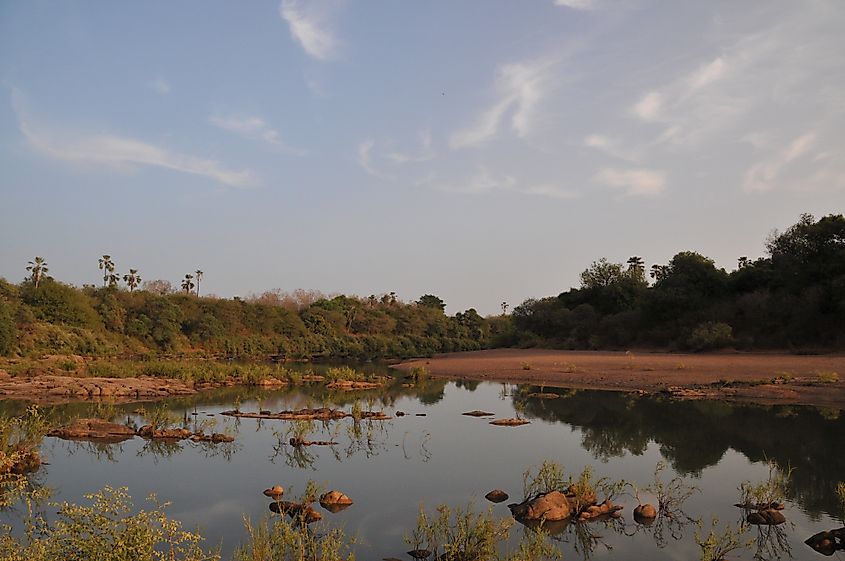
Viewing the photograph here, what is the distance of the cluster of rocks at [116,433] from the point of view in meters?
16.0

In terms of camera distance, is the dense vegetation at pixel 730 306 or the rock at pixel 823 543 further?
the dense vegetation at pixel 730 306

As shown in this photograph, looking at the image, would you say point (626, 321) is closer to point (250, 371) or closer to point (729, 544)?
point (250, 371)

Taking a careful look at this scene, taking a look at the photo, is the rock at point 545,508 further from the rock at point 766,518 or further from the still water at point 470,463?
the rock at point 766,518

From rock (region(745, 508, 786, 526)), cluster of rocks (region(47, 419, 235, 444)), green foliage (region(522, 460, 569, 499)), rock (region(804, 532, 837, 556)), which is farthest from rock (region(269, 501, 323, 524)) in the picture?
rock (region(804, 532, 837, 556))

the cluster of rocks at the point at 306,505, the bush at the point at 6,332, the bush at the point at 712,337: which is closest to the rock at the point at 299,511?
the cluster of rocks at the point at 306,505

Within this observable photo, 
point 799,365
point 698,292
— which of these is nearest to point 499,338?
point 698,292

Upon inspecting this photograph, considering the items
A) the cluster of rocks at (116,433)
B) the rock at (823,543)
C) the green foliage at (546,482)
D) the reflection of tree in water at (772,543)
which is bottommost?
the reflection of tree in water at (772,543)

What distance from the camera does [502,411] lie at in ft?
72.9

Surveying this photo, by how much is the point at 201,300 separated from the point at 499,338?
108 feet

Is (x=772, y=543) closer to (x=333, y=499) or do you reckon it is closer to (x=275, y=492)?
(x=333, y=499)

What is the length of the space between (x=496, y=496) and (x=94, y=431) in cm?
1145

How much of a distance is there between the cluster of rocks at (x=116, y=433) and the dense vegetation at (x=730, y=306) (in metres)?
31.7

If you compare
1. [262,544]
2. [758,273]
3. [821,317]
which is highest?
[758,273]

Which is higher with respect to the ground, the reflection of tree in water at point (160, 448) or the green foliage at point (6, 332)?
the green foliage at point (6, 332)
